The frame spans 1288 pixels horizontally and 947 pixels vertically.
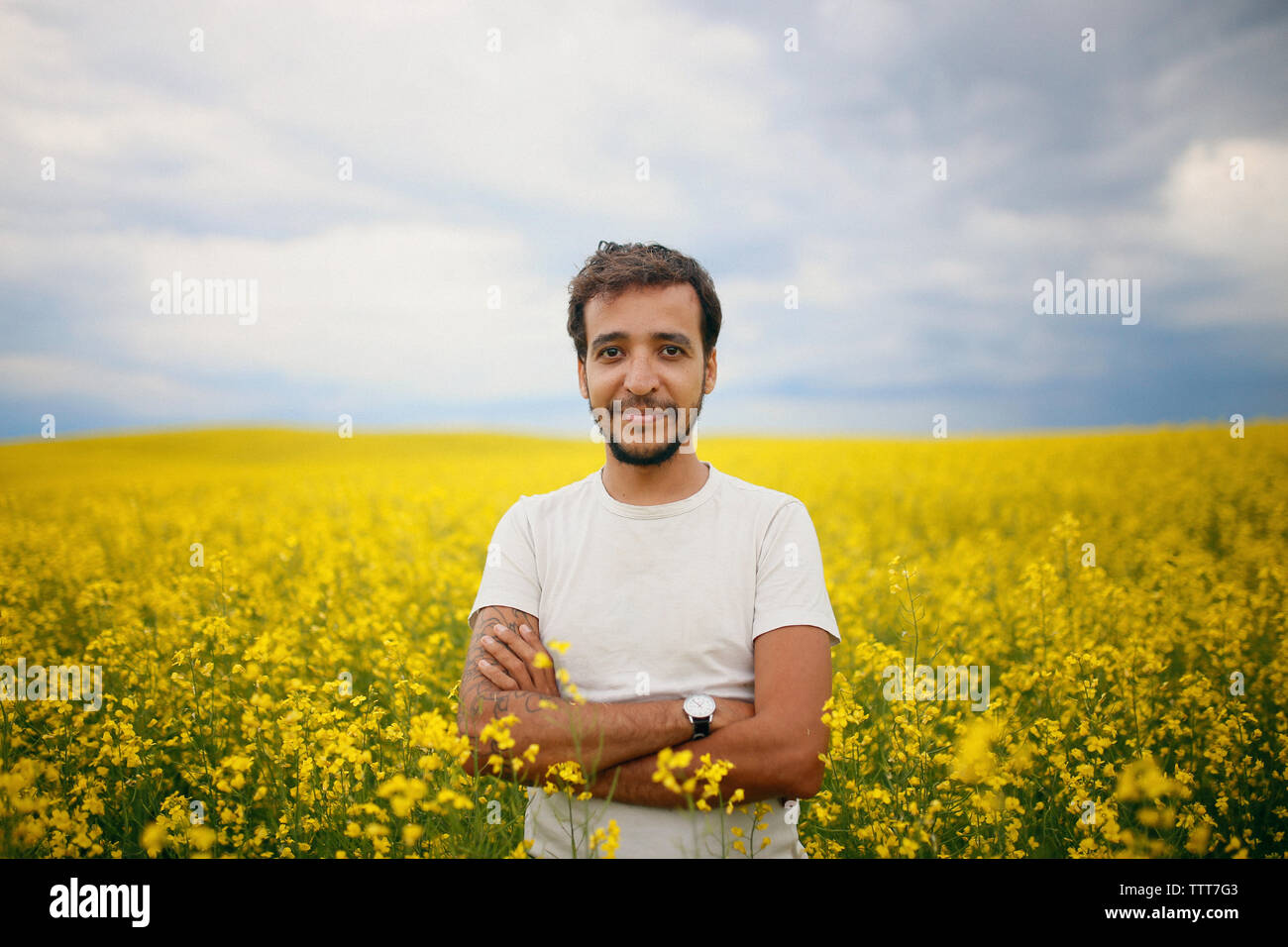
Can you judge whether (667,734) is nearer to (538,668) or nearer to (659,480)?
(538,668)

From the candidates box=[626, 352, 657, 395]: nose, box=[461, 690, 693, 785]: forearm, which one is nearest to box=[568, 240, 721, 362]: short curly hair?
box=[626, 352, 657, 395]: nose

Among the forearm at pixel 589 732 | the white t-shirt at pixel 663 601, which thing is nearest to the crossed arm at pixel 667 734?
the forearm at pixel 589 732

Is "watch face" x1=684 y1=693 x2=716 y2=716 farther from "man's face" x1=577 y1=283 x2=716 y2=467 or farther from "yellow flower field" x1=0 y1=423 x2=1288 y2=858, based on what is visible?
"man's face" x1=577 y1=283 x2=716 y2=467

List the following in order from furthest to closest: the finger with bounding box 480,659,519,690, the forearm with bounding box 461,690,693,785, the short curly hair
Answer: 1. the short curly hair
2. the finger with bounding box 480,659,519,690
3. the forearm with bounding box 461,690,693,785

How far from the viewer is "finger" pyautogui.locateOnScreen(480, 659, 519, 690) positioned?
7.68 feet

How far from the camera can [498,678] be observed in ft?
7.70

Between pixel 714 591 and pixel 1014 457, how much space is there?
62.2 feet

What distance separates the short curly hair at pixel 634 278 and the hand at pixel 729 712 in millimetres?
1241

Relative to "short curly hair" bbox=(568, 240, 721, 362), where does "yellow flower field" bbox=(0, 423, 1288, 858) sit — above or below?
below

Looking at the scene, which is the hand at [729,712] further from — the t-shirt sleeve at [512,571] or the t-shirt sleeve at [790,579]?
the t-shirt sleeve at [512,571]

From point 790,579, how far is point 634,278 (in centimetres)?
116

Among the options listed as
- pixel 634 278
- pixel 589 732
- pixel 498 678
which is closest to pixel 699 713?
pixel 589 732

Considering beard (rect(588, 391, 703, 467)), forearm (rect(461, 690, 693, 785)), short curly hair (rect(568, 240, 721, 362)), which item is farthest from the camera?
short curly hair (rect(568, 240, 721, 362))
